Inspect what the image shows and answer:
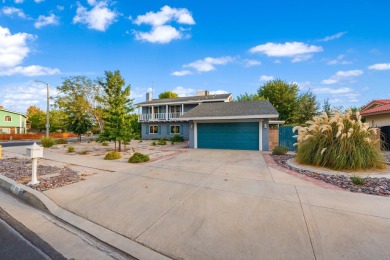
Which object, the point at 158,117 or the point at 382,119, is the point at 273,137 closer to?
the point at 382,119

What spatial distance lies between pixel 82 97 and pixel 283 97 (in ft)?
102

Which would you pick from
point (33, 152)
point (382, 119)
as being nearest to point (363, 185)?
point (33, 152)

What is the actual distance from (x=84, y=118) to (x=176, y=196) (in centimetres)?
2273

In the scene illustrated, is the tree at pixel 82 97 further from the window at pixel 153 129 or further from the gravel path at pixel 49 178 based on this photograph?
the gravel path at pixel 49 178

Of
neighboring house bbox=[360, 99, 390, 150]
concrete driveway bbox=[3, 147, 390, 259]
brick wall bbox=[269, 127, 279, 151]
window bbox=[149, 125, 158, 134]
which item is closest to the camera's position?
concrete driveway bbox=[3, 147, 390, 259]

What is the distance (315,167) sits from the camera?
7.78 meters

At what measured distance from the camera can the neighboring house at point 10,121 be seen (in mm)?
38531

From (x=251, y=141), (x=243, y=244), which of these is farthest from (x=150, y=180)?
(x=251, y=141)

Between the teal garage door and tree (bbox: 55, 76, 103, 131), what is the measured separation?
62.1 ft

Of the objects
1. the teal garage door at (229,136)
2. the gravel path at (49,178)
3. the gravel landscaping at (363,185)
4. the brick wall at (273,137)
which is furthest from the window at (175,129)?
the gravel landscaping at (363,185)

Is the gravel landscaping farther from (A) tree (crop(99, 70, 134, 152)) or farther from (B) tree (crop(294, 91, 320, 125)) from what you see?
(B) tree (crop(294, 91, 320, 125))

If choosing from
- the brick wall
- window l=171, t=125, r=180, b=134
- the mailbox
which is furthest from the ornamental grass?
window l=171, t=125, r=180, b=134

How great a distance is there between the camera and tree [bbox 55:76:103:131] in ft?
91.6

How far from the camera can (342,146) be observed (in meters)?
7.47
